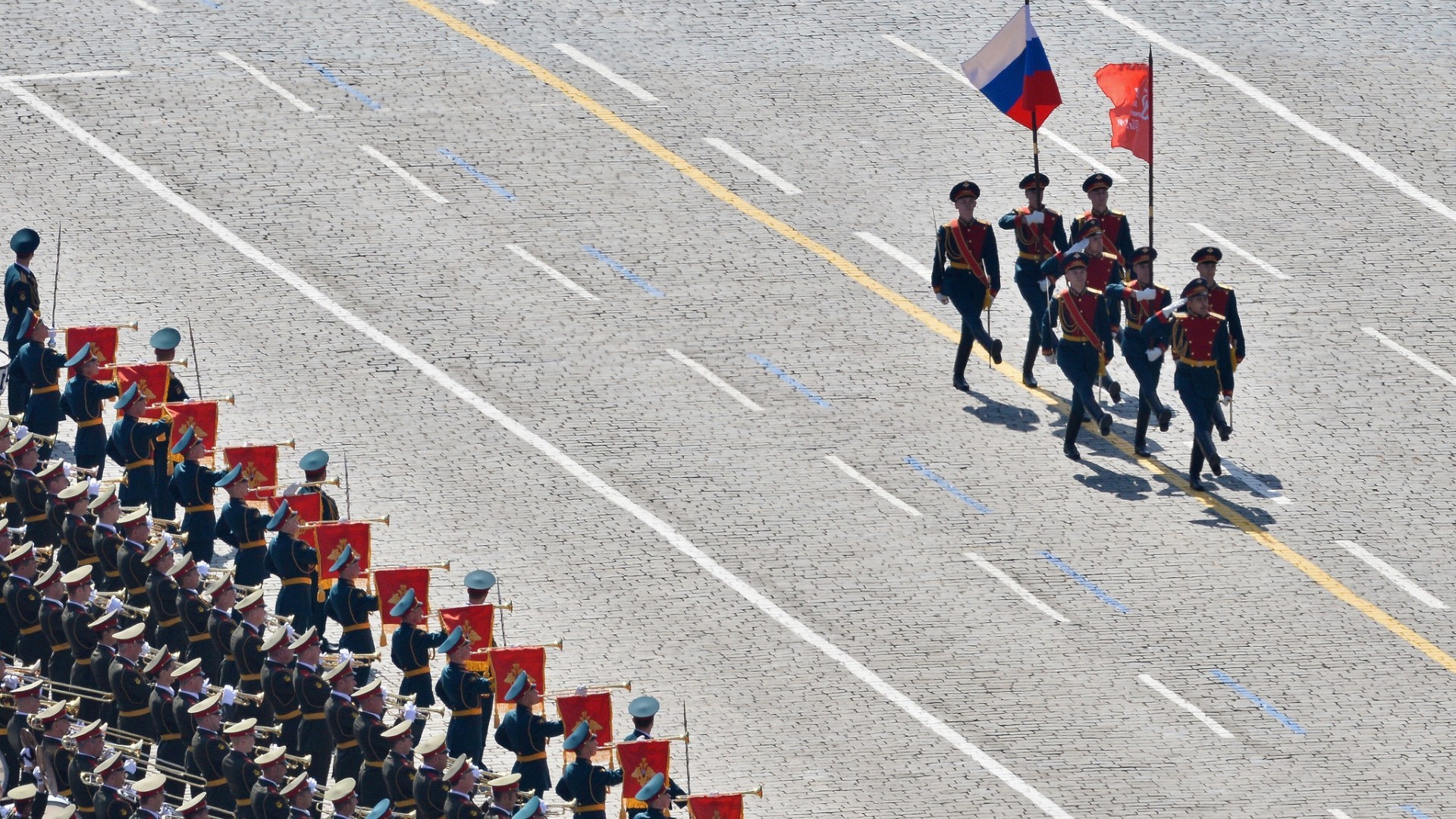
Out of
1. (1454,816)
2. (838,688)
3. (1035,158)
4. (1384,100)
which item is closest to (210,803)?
(838,688)

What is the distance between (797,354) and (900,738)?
7713mm

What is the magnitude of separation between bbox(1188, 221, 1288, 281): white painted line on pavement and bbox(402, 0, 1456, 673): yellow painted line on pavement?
349 centimetres

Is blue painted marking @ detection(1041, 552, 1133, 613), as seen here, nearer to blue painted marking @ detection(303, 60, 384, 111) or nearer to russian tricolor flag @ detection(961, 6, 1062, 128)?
russian tricolor flag @ detection(961, 6, 1062, 128)

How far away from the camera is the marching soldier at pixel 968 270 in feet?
119

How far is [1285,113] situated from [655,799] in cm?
1884

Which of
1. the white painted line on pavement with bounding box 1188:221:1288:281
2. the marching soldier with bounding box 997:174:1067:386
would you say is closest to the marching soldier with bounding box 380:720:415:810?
the marching soldier with bounding box 997:174:1067:386

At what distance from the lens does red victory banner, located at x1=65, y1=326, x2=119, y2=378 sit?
32875 millimetres

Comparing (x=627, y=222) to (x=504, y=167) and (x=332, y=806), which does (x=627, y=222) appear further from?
(x=332, y=806)

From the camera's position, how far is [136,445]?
106 ft

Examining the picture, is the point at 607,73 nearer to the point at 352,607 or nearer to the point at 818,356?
the point at 818,356

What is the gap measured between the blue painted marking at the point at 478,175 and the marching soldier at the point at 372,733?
13.4 m

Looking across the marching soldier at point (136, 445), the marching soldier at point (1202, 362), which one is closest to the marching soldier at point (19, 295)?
the marching soldier at point (136, 445)

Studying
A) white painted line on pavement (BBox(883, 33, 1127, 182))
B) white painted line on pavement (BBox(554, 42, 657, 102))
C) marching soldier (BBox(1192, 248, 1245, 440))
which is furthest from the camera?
white painted line on pavement (BBox(554, 42, 657, 102))

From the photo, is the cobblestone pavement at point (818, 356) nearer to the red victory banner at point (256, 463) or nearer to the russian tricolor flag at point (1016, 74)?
the russian tricolor flag at point (1016, 74)
